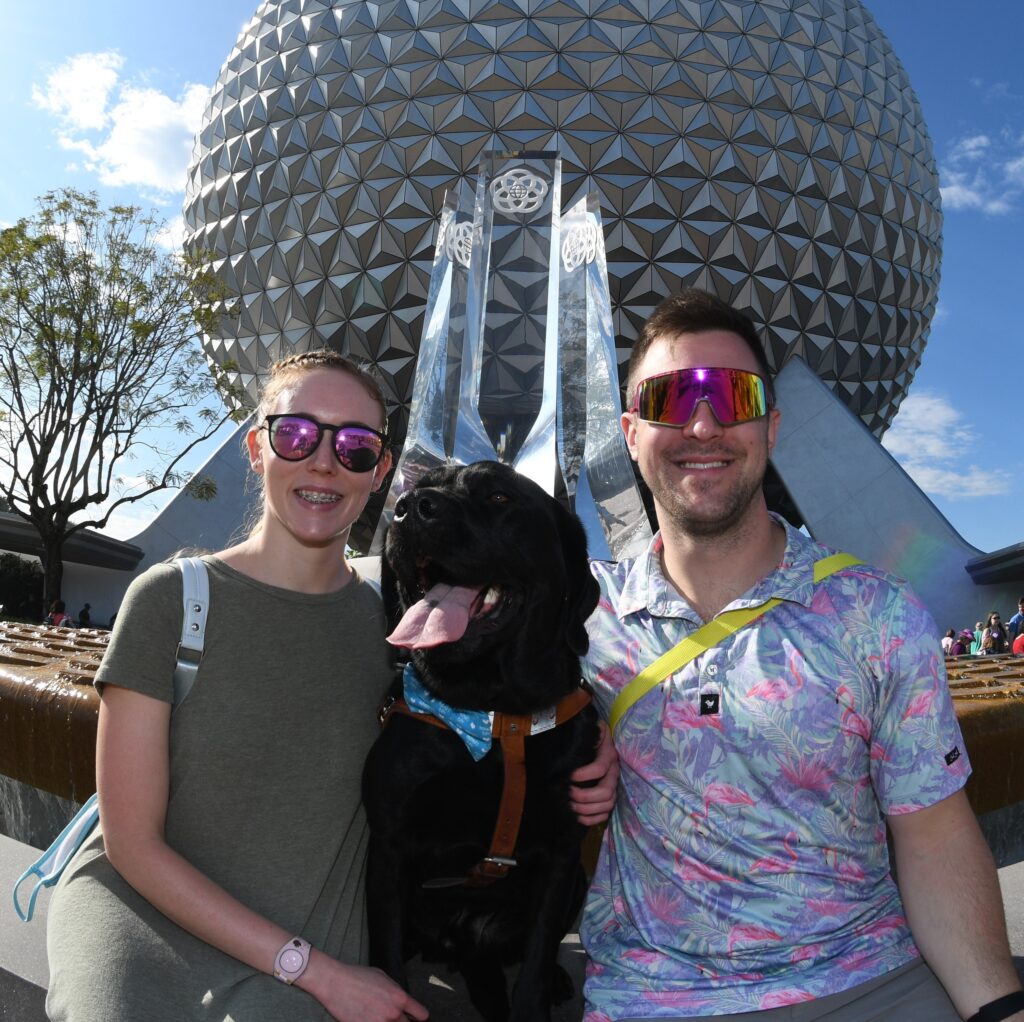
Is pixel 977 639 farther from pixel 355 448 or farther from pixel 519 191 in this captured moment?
pixel 355 448

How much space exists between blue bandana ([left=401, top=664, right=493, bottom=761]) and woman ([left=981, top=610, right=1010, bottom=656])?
16.4 metres

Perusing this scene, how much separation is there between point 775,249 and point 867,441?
5.32 meters

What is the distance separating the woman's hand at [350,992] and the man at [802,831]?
54 centimetres

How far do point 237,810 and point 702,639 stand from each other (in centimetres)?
133

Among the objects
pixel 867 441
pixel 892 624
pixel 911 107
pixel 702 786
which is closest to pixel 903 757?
pixel 892 624

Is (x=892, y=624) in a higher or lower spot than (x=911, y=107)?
lower

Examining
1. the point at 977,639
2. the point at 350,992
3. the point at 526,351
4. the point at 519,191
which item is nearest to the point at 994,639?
the point at 977,639

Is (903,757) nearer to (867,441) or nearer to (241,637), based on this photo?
(241,637)

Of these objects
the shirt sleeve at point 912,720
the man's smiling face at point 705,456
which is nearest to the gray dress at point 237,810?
the man's smiling face at point 705,456

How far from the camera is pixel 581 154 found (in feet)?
63.8

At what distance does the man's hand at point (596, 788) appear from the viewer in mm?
2283

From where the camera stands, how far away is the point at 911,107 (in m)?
24.8

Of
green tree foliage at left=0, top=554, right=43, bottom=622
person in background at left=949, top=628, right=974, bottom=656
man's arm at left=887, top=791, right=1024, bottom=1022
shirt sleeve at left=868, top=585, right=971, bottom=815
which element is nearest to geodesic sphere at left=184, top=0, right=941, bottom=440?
person in background at left=949, top=628, right=974, bottom=656

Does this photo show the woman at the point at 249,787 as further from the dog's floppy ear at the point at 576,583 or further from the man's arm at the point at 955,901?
the man's arm at the point at 955,901
